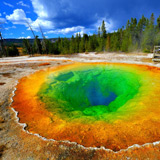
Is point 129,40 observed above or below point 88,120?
above

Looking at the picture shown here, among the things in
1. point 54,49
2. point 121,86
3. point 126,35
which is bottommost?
point 121,86

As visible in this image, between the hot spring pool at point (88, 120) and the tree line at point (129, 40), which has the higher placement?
the tree line at point (129, 40)

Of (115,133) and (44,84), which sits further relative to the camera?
(44,84)

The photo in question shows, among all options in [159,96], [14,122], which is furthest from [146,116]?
[14,122]

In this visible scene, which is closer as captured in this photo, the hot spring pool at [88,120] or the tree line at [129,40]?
the hot spring pool at [88,120]

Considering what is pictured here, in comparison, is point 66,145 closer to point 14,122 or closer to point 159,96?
point 14,122

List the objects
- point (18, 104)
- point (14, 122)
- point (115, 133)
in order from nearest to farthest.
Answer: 1. point (115, 133)
2. point (14, 122)
3. point (18, 104)

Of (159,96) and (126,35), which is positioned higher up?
(126,35)

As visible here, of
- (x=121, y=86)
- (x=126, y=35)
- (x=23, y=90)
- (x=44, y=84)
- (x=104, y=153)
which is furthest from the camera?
(x=126, y=35)

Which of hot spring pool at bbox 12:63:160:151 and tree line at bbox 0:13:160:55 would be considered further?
tree line at bbox 0:13:160:55

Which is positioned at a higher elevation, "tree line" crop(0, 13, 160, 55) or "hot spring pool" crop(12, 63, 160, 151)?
"tree line" crop(0, 13, 160, 55)

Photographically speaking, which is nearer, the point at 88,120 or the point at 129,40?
the point at 88,120
